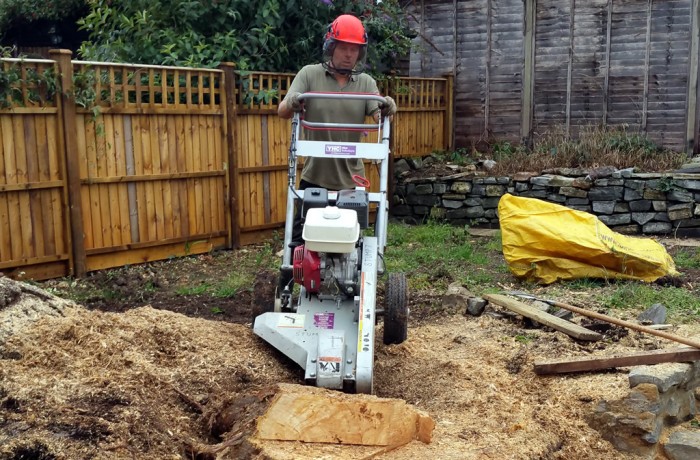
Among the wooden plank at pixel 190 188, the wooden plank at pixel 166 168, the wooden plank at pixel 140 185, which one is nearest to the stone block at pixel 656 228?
the wooden plank at pixel 190 188

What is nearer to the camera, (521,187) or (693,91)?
(521,187)

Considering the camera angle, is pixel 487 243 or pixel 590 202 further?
pixel 590 202

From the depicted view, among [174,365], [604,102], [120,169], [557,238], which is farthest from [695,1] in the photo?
[174,365]

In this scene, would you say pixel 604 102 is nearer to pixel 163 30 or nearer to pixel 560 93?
pixel 560 93

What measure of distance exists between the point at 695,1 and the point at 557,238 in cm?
584

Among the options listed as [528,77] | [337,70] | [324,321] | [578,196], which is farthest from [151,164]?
[528,77]

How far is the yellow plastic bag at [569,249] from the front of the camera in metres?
6.84

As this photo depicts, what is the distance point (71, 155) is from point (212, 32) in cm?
322

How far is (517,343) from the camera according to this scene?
5.20 m

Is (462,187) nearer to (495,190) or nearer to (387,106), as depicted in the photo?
(495,190)

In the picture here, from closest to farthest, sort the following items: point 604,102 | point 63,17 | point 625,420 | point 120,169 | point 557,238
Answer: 1. point 625,420
2. point 557,238
3. point 120,169
4. point 604,102
5. point 63,17

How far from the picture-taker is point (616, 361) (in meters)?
4.43

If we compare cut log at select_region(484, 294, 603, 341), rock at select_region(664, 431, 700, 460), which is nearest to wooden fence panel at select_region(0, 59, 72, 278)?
cut log at select_region(484, 294, 603, 341)

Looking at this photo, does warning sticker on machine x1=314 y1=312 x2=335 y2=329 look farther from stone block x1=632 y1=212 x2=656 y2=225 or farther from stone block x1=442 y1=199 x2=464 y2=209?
stone block x1=442 y1=199 x2=464 y2=209
